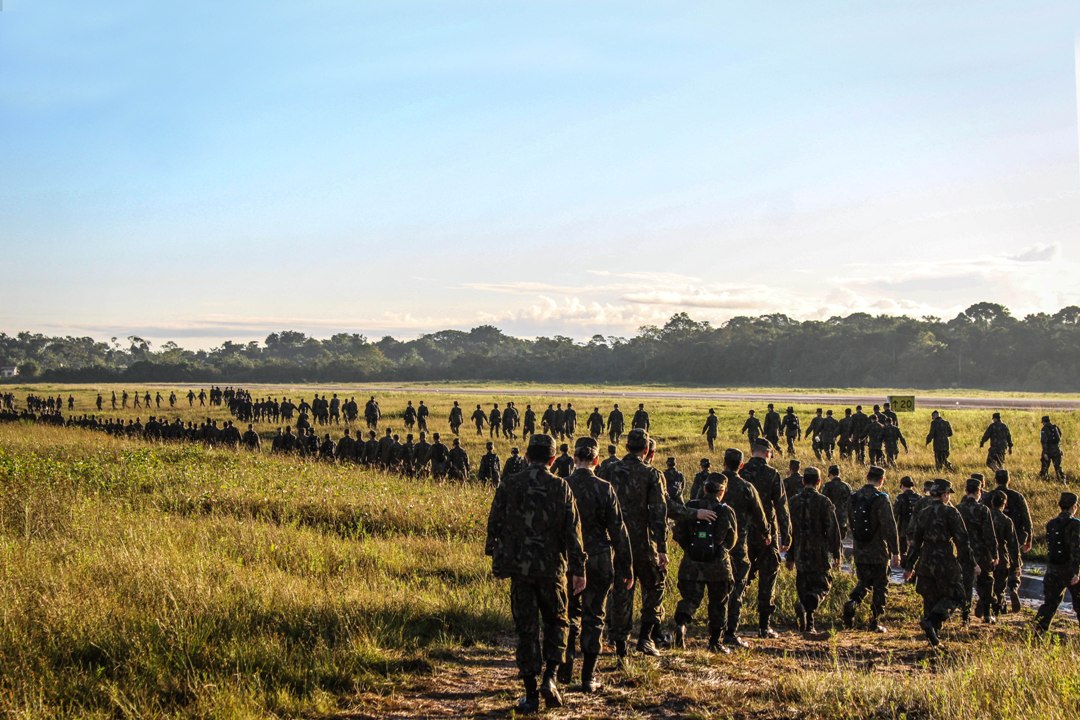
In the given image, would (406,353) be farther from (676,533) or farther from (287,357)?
(676,533)

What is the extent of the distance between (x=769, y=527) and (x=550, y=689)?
11.7ft

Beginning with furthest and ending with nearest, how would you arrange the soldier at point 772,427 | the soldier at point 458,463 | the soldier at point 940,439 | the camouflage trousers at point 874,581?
the soldier at point 772,427 → the soldier at point 940,439 → the soldier at point 458,463 → the camouflage trousers at point 874,581

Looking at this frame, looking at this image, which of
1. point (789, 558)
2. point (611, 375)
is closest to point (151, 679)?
point (789, 558)

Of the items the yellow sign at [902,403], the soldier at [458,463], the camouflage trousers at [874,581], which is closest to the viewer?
the camouflage trousers at [874,581]

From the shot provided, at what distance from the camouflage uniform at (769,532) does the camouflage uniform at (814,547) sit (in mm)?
209

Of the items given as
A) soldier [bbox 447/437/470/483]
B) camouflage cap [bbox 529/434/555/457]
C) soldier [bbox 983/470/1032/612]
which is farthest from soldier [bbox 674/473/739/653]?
soldier [bbox 447/437/470/483]

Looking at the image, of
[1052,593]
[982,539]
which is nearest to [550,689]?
[982,539]

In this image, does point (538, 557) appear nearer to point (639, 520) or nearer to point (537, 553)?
point (537, 553)

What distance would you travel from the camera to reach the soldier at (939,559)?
26.7 ft

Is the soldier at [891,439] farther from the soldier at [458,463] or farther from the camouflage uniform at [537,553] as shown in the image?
the camouflage uniform at [537,553]

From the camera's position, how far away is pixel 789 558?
910cm

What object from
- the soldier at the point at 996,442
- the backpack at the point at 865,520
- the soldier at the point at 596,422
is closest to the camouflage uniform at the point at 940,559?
the backpack at the point at 865,520

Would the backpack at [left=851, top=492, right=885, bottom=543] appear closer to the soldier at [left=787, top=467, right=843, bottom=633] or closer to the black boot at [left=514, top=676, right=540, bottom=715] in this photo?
the soldier at [left=787, top=467, right=843, bottom=633]

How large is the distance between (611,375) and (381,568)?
9948 cm
